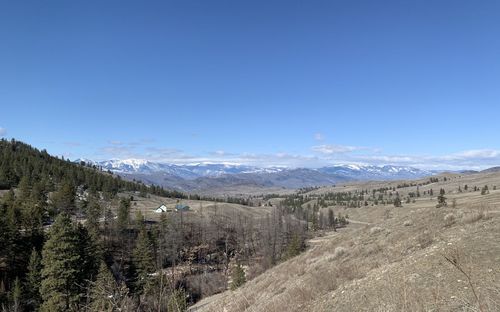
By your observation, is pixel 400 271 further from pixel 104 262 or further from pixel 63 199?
pixel 63 199

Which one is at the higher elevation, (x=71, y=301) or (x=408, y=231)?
(x=408, y=231)

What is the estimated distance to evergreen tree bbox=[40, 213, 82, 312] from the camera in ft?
143

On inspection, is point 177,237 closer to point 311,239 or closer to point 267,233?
point 267,233

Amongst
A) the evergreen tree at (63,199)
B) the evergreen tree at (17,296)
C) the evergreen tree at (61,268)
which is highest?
the evergreen tree at (63,199)

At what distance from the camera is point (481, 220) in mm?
19312

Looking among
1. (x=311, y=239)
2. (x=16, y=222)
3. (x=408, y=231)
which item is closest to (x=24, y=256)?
(x=16, y=222)

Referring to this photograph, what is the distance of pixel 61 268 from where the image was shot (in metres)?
44.3

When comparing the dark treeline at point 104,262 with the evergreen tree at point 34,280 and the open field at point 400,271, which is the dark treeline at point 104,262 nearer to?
the evergreen tree at point 34,280

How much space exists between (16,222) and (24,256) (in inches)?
219

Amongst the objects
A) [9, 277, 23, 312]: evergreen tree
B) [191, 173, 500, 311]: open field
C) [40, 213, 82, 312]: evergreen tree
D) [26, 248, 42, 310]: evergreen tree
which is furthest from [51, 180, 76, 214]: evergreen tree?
[191, 173, 500, 311]: open field

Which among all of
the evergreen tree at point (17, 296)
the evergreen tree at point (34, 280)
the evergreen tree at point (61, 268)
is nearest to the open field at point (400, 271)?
the evergreen tree at point (61, 268)

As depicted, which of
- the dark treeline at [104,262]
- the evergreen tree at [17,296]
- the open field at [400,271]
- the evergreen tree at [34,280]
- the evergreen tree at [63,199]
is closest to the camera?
the dark treeline at [104,262]

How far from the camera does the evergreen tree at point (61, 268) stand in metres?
43.5

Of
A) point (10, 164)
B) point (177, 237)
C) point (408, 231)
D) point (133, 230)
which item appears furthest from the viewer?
point (10, 164)
